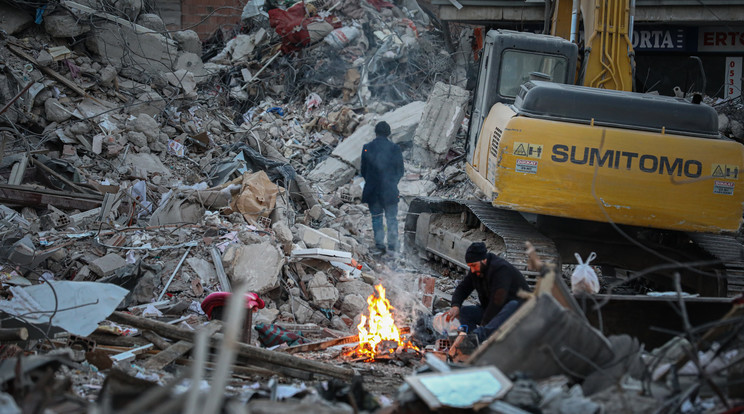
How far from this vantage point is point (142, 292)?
737cm

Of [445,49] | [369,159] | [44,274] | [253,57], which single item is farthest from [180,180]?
[445,49]

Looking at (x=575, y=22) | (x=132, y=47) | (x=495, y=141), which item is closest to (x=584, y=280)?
(x=495, y=141)

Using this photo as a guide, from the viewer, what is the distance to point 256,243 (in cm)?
816

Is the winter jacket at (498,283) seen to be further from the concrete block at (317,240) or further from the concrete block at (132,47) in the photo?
the concrete block at (132,47)

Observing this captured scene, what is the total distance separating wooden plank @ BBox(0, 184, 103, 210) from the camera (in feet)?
29.8

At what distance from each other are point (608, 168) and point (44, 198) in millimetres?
6744

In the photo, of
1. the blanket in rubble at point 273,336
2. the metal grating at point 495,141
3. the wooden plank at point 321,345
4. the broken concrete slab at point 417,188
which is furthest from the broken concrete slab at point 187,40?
the wooden plank at point 321,345

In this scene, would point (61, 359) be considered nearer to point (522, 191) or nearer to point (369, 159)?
point (522, 191)

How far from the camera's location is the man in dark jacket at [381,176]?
10.4 m

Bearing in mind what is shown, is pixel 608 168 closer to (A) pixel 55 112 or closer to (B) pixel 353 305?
(B) pixel 353 305

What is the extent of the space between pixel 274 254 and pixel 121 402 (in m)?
4.77

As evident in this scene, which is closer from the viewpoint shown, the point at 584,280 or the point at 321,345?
the point at 584,280

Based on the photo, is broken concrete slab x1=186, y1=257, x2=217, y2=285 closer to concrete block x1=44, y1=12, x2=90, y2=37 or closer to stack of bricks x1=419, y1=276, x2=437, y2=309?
stack of bricks x1=419, y1=276, x2=437, y2=309

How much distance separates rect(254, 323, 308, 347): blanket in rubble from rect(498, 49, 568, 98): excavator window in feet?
13.3
